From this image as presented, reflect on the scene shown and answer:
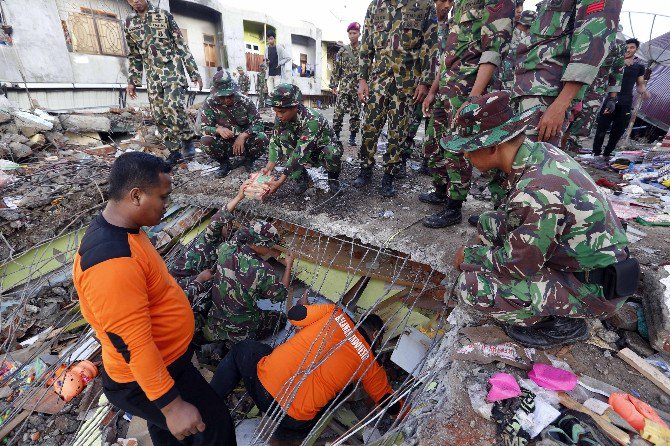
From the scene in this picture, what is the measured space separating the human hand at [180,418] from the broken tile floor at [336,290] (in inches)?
27.4

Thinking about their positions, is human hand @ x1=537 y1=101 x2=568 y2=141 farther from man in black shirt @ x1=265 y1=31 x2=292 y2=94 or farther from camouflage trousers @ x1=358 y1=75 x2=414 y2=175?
man in black shirt @ x1=265 y1=31 x2=292 y2=94

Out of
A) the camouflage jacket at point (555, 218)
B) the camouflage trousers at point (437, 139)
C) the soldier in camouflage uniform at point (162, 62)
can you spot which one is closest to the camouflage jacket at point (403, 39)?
the camouflage trousers at point (437, 139)

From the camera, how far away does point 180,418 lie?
1.44 meters

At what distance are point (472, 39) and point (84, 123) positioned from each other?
7.37 metres

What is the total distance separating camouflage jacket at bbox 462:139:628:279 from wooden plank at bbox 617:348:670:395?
527 mm

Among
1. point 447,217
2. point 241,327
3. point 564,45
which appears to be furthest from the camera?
point 447,217

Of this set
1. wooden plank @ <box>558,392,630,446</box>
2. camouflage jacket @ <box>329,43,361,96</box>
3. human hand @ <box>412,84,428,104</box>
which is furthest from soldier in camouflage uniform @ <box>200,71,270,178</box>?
wooden plank @ <box>558,392,630,446</box>

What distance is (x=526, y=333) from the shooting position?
1781 millimetres

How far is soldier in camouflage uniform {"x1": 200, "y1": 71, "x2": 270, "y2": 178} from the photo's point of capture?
4188mm

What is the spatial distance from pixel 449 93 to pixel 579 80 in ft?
3.10

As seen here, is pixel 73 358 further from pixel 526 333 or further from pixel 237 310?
pixel 526 333

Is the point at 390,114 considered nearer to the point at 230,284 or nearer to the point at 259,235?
the point at 259,235

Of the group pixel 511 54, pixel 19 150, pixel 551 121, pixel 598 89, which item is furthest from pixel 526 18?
pixel 19 150

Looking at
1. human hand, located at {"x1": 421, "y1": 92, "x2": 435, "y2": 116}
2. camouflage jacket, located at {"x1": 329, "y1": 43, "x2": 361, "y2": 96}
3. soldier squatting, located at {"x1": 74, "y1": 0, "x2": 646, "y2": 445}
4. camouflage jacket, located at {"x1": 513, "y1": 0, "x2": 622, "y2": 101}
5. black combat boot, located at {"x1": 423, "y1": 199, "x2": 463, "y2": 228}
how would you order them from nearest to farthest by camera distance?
1. soldier squatting, located at {"x1": 74, "y1": 0, "x2": 646, "y2": 445}
2. camouflage jacket, located at {"x1": 513, "y1": 0, "x2": 622, "y2": 101}
3. black combat boot, located at {"x1": 423, "y1": 199, "x2": 463, "y2": 228}
4. human hand, located at {"x1": 421, "y1": 92, "x2": 435, "y2": 116}
5. camouflage jacket, located at {"x1": 329, "y1": 43, "x2": 361, "y2": 96}
